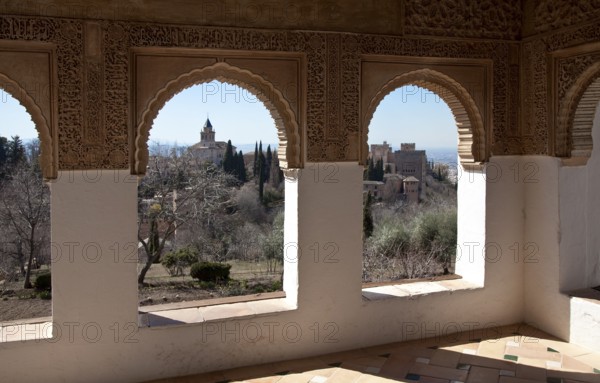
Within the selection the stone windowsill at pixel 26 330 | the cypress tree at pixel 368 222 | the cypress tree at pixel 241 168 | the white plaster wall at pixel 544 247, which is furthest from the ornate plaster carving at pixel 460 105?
the cypress tree at pixel 241 168

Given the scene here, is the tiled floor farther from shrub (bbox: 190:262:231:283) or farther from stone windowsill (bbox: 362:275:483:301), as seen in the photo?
shrub (bbox: 190:262:231:283)

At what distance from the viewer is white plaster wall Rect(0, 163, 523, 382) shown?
146 inches

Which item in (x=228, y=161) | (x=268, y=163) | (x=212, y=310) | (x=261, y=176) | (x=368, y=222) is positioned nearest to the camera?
(x=212, y=310)

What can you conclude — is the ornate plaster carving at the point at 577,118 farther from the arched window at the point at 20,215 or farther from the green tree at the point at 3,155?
the green tree at the point at 3,155

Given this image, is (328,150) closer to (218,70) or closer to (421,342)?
(218,70)

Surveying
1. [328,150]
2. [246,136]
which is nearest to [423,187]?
[246,136]

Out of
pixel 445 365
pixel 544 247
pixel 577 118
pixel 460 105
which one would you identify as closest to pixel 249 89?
pixel 460 105

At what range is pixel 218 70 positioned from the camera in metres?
4.06

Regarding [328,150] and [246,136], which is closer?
[328,150]

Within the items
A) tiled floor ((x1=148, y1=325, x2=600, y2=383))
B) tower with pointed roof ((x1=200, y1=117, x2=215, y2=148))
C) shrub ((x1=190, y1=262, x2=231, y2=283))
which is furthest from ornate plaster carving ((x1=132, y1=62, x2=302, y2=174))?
tower with pointed roof ((x1=200, y1=117, x2=215, y2=148))

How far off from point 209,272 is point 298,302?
5.28 m

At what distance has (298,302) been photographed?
430 cm

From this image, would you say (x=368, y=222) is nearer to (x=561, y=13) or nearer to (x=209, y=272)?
(x=209, y=272)

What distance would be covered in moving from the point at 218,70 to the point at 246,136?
7571mm
